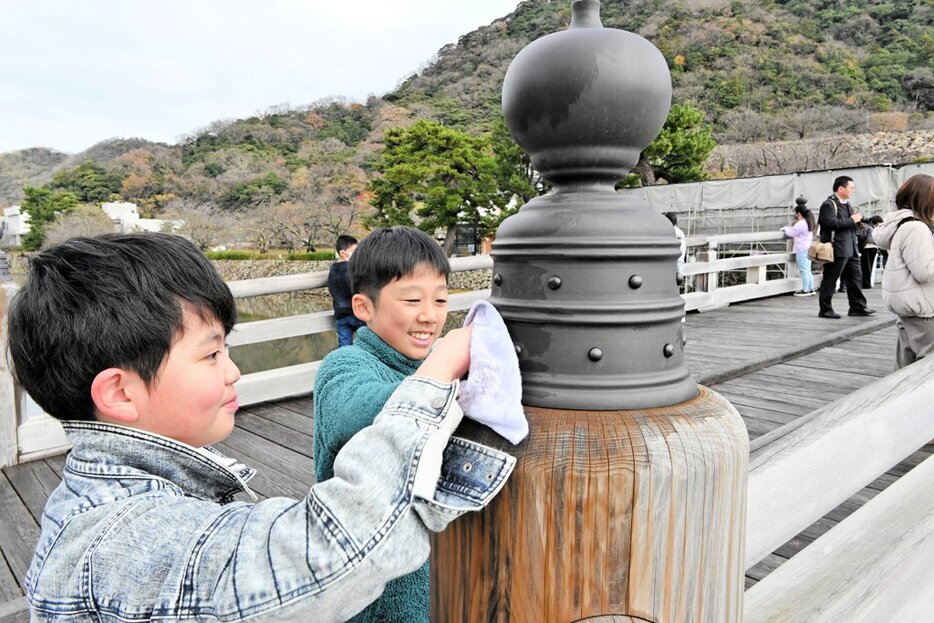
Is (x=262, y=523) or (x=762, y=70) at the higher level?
(x=762, y=70)

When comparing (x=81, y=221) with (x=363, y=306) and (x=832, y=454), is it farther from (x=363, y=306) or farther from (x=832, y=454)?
(x=832, y=454)

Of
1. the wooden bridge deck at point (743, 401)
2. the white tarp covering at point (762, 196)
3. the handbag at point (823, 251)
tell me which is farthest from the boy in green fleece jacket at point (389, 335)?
the white tarp covering at point (762, 196)

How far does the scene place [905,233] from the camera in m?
2.90

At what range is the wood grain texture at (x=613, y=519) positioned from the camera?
55 centimetres

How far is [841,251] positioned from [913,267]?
3.33 meters

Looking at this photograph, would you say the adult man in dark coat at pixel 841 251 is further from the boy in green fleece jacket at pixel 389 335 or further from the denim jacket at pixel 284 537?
the denim jacket at pixel 284 537

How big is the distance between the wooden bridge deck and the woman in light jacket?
0.53 m

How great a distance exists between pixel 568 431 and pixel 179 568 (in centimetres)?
40

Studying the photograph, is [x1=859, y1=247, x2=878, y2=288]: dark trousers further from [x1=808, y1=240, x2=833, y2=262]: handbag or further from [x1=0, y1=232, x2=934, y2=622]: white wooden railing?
[x1=0, y1=232, x2=934, y2=622]: white wooden railing

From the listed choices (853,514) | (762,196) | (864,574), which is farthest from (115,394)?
(762,196)

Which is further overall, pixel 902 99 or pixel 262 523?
pixel 902 99

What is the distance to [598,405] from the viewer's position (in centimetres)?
61

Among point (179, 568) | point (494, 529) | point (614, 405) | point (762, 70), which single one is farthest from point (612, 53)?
point (762, 70)

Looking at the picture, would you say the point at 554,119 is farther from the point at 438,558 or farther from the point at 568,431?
the point at 438,558
